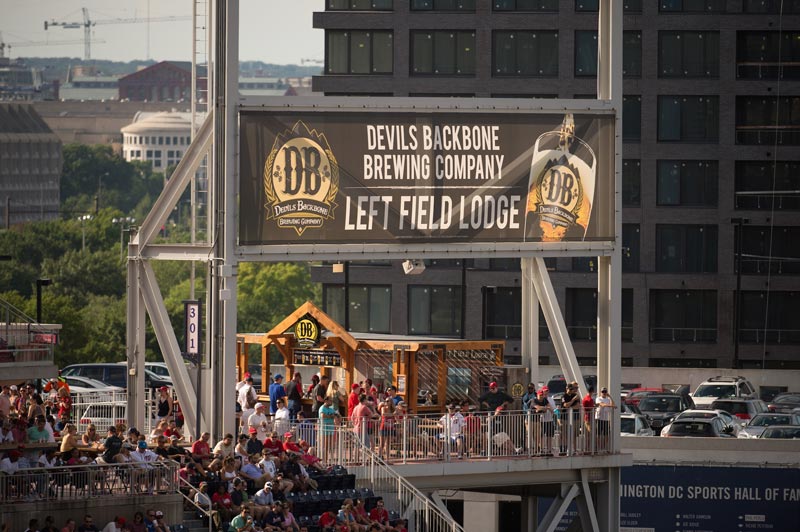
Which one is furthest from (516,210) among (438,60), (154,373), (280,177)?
(438,60)

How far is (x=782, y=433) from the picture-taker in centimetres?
5278

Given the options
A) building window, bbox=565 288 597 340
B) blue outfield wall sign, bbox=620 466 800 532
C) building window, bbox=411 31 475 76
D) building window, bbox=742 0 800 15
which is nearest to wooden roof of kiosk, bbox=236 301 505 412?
blue outfield wall sign, bbox=620 466 800 532

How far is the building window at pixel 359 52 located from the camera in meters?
86.0

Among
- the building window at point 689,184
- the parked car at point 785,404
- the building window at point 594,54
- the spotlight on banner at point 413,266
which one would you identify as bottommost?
the parked car at point 785,404

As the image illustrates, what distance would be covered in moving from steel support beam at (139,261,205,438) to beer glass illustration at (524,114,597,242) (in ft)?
27.7

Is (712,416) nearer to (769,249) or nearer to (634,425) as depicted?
(634,425)

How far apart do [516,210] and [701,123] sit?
4937 cm

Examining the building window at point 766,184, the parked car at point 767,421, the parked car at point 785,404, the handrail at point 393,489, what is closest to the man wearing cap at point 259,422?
the handrail at point 393,489

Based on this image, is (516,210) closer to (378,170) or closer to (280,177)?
(378,170)

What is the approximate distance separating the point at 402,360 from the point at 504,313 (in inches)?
1823

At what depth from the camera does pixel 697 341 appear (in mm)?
86625

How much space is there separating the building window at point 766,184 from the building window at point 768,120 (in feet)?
3.85

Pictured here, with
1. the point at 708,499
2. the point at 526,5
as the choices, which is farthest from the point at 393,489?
the point at 526,5

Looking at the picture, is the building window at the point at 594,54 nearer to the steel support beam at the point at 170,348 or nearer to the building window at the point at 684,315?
the building window at the point at 684,315
